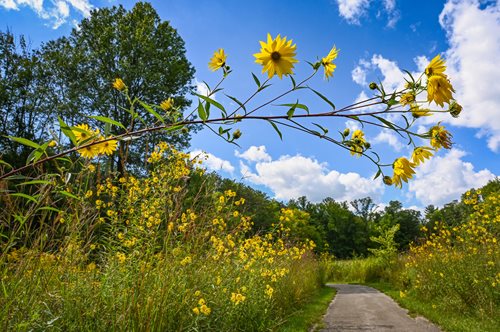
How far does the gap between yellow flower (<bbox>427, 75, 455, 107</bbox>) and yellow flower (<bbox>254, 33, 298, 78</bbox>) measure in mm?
323

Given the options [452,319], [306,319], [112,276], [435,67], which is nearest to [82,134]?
[435,67]

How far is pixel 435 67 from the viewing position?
2.90 feet

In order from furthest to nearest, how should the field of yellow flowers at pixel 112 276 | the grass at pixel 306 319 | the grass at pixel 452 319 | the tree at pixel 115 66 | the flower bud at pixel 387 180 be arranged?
the tree at pixel 115 66 → the grass at pixel 306 319 → the grass at pixel 452 319 → the field of yellow flowers at pixel 112 276 → the flower bud at pixel 387 180

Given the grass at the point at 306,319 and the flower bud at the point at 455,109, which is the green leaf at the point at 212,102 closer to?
the flower bud at the point at 455,109

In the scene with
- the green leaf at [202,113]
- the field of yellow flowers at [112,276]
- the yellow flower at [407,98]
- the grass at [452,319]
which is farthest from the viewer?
the grass at [452,319]

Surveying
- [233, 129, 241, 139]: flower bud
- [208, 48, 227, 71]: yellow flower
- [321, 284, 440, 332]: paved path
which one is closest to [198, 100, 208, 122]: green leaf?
[233, 129, 241, 139]: flower bud

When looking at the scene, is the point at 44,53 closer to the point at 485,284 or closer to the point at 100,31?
the point at 100,31

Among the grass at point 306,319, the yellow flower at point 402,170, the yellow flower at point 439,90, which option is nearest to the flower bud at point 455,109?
the yellow flower at point 439,90

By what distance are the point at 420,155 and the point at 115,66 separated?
15.8m

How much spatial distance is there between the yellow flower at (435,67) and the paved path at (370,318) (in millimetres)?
5205

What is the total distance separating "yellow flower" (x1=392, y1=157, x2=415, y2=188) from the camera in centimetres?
100

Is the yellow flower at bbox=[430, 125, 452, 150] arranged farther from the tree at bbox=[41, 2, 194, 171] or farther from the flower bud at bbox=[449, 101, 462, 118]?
the tree at bbox=[41, 2, 194, 171]

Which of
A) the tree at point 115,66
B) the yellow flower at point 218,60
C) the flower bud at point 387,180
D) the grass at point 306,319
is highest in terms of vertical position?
the tree at point 115,66

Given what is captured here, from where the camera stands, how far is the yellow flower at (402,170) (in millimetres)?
1000
